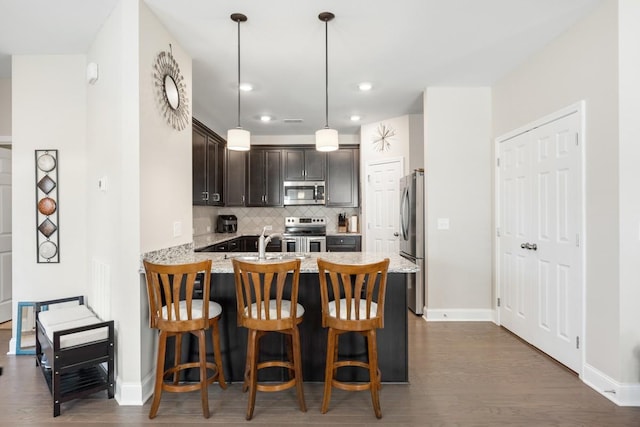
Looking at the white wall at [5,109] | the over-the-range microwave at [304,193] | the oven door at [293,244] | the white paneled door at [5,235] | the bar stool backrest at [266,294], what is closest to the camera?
the bar stool backrest at [266,294]

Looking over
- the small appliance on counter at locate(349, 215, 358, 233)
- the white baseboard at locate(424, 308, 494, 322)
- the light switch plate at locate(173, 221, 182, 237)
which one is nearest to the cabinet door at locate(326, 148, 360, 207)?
the small appliance on counter at locate(349, 215, 358, 233)

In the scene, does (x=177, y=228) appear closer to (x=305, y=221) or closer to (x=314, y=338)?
(x=314, y=338)

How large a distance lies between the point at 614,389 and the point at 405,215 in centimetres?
255

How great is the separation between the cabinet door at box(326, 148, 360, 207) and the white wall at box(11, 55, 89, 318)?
3.59m

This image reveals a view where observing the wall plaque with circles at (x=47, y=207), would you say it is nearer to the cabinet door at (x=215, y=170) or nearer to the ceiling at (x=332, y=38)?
the ceiling at (x=332, y=38)

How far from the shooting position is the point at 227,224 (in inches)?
234

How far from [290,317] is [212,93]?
9.79 ft

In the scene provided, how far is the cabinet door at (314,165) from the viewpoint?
593cm

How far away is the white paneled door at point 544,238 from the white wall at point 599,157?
0.11 meters

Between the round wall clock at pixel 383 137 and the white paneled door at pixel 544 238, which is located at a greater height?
the round wall clock at pixel 383 137

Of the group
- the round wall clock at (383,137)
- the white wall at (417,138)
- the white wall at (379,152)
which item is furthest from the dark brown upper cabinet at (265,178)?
the white wall at (417,138)

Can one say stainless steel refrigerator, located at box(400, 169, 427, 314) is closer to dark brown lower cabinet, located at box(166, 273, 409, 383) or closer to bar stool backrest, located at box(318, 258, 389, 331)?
dark brown lower cabinet, located at box(166, 273, 409, 383)

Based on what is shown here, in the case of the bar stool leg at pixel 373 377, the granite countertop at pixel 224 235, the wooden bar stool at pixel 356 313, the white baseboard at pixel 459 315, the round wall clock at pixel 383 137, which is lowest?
the white baseboard at pixel 459 315

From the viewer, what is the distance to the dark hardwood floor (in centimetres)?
212
